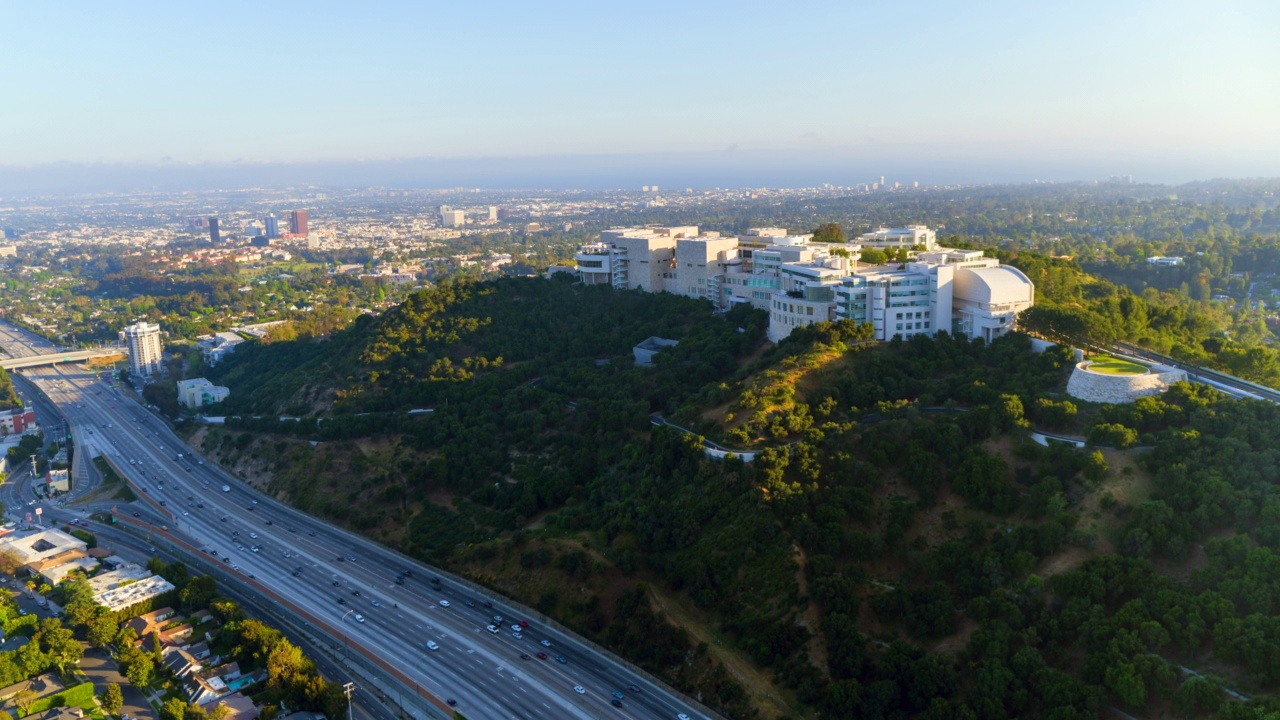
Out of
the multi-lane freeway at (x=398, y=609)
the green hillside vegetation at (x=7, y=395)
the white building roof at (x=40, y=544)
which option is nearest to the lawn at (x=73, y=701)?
the multi-lane freeway at (x=398, y=609)

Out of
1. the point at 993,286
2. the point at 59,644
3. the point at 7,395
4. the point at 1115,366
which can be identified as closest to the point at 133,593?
the point at 59,644

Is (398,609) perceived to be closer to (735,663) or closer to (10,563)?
(735,663)

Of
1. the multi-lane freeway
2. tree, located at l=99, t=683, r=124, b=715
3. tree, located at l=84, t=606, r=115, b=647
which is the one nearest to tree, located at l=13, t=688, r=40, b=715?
tree, located at l=99, t=683, r=124, b=715

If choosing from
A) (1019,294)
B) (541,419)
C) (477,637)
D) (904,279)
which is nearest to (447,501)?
(541,419)

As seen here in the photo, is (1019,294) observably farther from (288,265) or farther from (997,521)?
(288,265)

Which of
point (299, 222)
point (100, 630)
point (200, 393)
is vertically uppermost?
point (299, 222)

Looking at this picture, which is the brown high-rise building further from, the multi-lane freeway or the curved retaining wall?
the curved retaining wall
